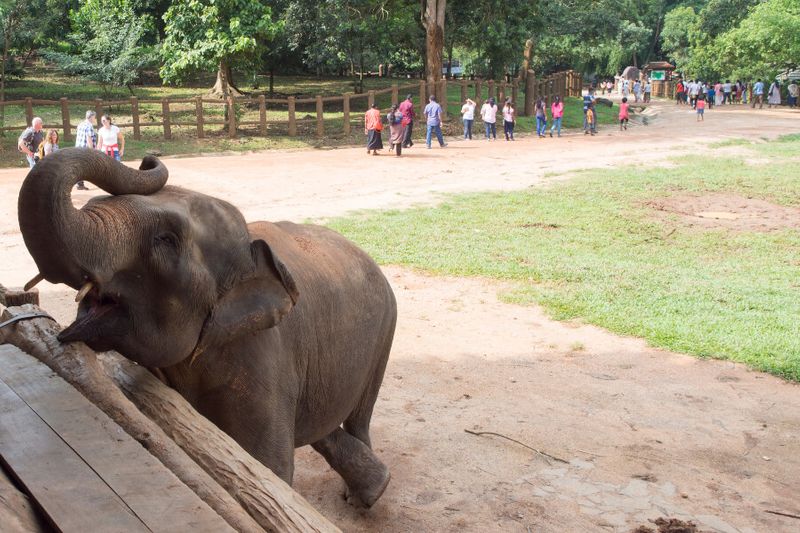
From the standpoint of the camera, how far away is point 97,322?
9.46 feet

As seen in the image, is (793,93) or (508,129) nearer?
(508,129)

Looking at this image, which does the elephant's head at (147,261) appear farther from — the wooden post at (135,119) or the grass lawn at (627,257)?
the wooden post at (135,119)

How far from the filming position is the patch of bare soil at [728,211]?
46.6 ft

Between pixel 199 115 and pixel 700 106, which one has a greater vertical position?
pixel 700 106

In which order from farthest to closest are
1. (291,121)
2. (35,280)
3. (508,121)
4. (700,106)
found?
1. (700,106)
2. (508,121)
3. (291,121)
4. (35,280)

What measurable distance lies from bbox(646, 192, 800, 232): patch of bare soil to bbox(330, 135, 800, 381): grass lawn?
0.30 m

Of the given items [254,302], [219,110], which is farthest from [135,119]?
[254,302]

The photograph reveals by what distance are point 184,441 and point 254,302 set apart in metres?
0.82

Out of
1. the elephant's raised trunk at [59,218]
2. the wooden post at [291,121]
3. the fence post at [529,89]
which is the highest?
→ the fence post at [529,89]

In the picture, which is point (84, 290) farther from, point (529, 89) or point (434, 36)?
point (529, 89)

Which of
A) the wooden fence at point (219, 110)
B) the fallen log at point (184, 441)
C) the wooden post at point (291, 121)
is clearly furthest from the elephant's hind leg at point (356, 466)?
the wooden post at point (291, 121)

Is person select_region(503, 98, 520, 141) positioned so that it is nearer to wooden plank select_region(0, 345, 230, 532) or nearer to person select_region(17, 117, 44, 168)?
person select_region(17, 117, 44, 168)

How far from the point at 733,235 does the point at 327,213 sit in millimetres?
6471

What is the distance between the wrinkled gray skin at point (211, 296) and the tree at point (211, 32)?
75.5ft
